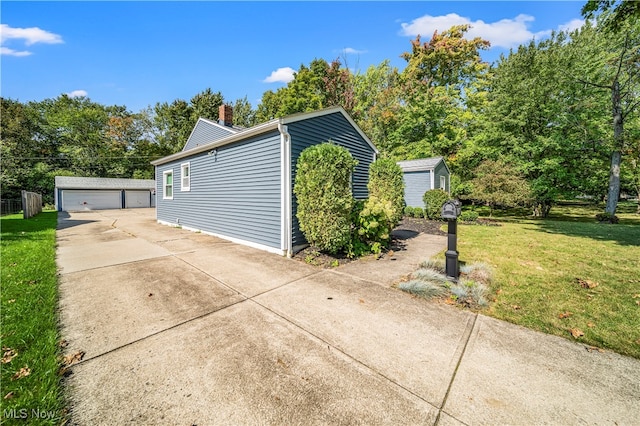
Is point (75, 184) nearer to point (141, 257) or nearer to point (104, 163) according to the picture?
Result: point (104, 163)

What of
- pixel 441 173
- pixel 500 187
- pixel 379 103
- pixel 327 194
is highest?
pixel 379 103

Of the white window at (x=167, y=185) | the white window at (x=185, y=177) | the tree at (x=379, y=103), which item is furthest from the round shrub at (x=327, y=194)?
the tree at (x=379, y=103)

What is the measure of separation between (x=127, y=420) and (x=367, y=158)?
9.03 meters

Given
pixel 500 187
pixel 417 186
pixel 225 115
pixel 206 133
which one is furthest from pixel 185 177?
pixel 500 187

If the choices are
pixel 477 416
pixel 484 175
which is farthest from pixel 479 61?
pixel 477 416

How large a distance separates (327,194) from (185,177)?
7921 millimetres

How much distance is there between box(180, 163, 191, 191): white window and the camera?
33.7ft

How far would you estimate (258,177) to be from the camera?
6.84 meters

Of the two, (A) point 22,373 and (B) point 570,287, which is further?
(B) point 570,287

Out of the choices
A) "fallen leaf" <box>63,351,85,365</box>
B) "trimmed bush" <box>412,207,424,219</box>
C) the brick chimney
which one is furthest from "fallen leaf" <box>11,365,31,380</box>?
"trimmed bush" <box>412,207,424,219</box>

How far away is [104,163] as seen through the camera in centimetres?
3428

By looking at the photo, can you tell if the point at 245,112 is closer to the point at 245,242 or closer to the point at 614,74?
the point at 245,242

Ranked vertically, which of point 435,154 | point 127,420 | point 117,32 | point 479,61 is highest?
point 479,61

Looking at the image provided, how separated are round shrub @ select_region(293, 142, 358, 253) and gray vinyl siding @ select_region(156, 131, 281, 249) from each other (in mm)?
967
